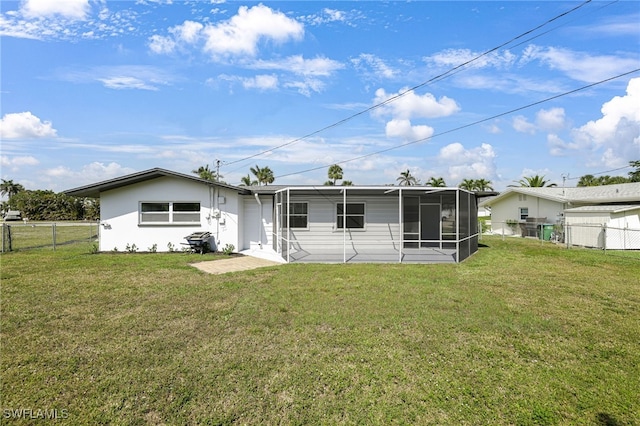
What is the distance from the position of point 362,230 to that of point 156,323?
31.2 feet

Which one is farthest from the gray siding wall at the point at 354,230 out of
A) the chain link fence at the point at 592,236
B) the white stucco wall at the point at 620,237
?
the white stucco wall at the point at 620,237

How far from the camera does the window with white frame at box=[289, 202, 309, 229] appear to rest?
13.5 meters

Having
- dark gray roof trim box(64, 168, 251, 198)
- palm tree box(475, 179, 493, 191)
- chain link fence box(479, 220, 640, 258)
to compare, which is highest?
palm tree box(475, 179, 493, 191)

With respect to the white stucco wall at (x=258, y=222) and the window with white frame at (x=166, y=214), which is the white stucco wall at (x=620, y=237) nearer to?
the white stucco wall at (x=258, y=222)

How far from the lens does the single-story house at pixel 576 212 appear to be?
52.2ft

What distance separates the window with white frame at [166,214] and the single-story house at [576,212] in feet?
57.0

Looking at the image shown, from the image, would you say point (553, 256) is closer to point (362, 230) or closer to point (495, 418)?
point (362, 230)

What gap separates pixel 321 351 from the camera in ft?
13.6

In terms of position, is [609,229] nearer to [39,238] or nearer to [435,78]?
[435,78]

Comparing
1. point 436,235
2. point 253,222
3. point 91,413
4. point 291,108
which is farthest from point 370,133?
point 91,413

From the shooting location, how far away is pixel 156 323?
512cm

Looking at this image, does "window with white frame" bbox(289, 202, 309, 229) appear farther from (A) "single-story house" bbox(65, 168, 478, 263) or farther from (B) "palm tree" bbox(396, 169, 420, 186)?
(B) "palm tree" bbox(396, 169, 420, 186)

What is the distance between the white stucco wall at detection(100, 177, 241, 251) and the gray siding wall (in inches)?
111

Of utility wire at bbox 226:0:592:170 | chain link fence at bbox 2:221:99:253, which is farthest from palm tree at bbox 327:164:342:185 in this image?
chain link fence at bbox 2:221:99:253
